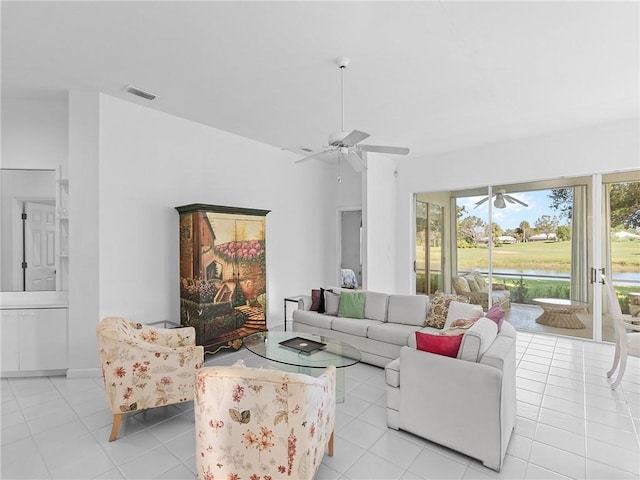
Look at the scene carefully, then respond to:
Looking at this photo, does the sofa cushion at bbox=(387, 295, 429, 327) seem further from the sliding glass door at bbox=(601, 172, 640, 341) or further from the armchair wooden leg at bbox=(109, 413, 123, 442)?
the armchair wooden leg at bbox=(109, 413, 123, 442)

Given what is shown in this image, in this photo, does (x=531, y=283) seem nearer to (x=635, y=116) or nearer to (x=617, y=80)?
(x=635, y=116)

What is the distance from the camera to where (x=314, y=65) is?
296cm

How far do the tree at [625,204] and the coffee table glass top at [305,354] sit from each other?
434 cm

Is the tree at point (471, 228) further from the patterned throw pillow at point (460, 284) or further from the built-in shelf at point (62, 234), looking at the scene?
the built-in shelf at point (62, 234)

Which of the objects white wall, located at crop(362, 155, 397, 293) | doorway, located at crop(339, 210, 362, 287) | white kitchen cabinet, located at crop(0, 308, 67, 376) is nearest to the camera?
white kitchen cabinet, located at crop(0, 308, 67, 376)

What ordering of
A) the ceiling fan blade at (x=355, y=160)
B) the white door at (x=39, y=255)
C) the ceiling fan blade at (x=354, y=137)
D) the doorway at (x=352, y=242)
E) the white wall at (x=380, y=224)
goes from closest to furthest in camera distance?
the ceiling fan blade at (x=354, y=137) < the ceiling fan blade at (x=355, y=160) < the white door at (x=39, y=255) < the white wall at (x=380, y=224) < the doorway at (x=352, y=242)

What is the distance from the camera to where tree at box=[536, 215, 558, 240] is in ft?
16.5

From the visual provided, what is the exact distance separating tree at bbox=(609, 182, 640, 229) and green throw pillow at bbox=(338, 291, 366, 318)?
371cm

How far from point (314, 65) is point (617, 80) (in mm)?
3075

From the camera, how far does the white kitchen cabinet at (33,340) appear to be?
3.42m

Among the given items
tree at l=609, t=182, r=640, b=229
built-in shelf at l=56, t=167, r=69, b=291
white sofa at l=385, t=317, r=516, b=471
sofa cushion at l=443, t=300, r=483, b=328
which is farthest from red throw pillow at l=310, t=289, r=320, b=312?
tree at l=609, t=182, r=640, b=229

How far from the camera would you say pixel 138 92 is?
11.6 ft

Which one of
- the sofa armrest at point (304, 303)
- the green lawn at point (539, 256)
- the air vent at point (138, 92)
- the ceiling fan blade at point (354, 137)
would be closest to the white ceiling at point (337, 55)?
the air vent at point (138, 92)

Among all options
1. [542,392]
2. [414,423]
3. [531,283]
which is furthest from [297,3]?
[531,283]
